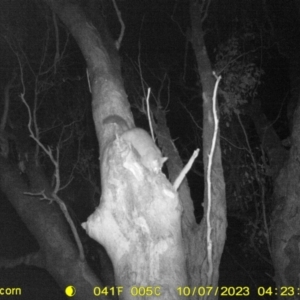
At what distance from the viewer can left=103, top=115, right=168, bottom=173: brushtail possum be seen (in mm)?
2854

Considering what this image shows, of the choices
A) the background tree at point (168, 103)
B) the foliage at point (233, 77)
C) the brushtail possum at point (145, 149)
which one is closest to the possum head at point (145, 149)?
the brushtail possum at point (145, 149)

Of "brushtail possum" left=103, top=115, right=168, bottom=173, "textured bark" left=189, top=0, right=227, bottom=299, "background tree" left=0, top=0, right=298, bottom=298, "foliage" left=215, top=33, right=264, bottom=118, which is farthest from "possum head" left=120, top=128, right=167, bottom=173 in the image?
"foliage" left=215, top=33, right=264, bottom=118

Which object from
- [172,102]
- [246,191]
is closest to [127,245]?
[246,191]

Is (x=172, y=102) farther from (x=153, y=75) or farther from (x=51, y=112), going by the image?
(x=51, y=112)

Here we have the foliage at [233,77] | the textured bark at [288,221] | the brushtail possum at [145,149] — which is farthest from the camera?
the foliage at [233,77]

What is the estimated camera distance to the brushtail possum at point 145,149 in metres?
2.85

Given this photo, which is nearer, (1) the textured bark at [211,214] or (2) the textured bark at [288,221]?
(1) the textured bark at [211,214]

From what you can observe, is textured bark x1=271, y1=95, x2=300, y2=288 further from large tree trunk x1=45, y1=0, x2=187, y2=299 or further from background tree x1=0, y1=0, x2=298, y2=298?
large tree trunk x1=45, y1=0, x2=187, y2=299

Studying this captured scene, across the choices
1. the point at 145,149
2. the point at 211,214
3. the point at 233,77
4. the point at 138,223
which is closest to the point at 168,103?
the point at 233,77

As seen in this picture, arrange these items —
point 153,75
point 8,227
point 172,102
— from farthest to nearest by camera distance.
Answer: point 8,227 < point 172,102 < point 153,75

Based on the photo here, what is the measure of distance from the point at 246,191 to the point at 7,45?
16.9 feet

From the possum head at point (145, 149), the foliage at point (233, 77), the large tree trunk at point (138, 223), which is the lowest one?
the large tree trunk at point (138, 223)

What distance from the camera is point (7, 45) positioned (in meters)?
7.41

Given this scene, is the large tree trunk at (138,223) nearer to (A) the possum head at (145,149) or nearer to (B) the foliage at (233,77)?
(A) the possum head at (145,149)
